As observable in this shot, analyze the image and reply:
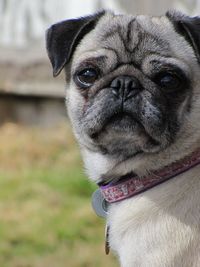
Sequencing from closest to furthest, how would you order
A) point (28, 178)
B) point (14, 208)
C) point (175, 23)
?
point (175, 23) < point (14, 208) < point (28, 178)

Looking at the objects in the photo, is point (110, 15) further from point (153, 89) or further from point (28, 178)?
point (28, 178)

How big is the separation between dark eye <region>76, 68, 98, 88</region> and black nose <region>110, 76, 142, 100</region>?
0.32 ft

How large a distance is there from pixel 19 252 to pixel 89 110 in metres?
1.73

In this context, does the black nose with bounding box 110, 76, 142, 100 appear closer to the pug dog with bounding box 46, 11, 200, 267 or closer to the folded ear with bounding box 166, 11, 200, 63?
the pug dog with bounding box 46, 11, 200, 267

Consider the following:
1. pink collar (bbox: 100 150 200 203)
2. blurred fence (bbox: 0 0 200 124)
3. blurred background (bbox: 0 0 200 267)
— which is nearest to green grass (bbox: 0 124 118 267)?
blurred background (bbox: 0 0 200 267)

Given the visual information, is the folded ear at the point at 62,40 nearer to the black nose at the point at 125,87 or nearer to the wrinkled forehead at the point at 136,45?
the wrinkled forehead at the point at 136,45

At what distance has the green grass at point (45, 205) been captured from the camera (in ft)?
14.2

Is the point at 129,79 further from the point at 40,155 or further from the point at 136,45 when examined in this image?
the point at 40,155

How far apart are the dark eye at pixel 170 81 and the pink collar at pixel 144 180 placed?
0.24 m

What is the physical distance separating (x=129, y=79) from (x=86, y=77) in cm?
18

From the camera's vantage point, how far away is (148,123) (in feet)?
9.01

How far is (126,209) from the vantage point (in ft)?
9.36

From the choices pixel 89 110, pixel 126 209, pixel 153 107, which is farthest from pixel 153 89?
pixel 126 209

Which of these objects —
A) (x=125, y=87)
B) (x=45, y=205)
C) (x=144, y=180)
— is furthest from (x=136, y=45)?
(x=45, y=205)
